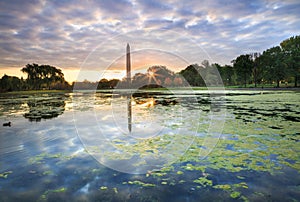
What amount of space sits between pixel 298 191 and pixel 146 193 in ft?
8.88

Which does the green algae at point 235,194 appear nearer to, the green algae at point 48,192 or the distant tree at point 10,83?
the green algae at point 48,192

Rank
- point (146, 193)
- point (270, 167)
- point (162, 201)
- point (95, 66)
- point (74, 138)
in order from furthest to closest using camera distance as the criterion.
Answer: point (95, 66), point (74, 138), point (270, 167), point (146, 193), point (162, 201)

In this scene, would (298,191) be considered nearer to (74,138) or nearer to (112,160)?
(112,160)

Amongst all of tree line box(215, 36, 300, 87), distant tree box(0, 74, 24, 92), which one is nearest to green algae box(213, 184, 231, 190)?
tree line box(215, 36, 300, 87)

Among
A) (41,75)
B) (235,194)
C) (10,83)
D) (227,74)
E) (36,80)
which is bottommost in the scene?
(235,194)

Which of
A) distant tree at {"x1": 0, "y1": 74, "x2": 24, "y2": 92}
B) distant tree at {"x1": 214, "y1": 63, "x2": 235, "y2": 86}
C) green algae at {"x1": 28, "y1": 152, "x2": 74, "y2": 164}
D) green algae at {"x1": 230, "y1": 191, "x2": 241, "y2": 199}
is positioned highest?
distant tree at {"x1": 214, "y1": 63, "x2": 235, "y2": 86}

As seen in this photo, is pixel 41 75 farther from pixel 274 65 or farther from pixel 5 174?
pixel 274 65

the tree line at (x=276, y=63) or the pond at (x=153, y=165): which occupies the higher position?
the tree line at (x=276, y=63)

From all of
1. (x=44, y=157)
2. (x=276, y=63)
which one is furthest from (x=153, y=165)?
(x=276, y=63)

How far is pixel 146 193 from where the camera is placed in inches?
130

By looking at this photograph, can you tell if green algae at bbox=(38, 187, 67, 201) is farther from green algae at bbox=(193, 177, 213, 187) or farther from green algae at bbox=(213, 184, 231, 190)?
green algae at bbox=(213, 184, 231, 190)

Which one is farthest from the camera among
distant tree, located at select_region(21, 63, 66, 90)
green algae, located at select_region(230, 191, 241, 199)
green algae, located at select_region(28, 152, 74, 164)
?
distant tree, located at select_region(21, 63, 66, 90)

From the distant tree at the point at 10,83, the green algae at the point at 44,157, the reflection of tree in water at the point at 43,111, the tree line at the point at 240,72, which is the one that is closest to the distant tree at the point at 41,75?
the tree line at the point at 240,72

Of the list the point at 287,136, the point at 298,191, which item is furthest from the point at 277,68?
the point at 298,191
